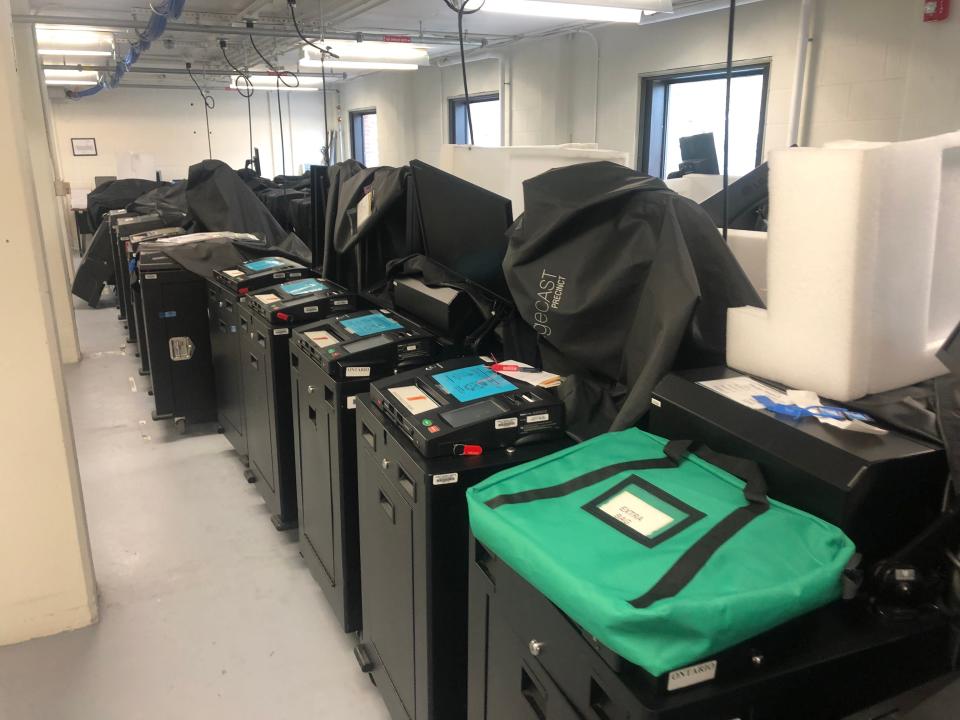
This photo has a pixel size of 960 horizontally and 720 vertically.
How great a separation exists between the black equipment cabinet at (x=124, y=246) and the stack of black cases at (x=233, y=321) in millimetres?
1905

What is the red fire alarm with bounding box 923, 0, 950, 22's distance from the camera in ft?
12.3

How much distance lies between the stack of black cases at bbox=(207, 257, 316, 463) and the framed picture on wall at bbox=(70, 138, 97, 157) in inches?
387

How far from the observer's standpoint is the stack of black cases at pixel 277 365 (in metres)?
2.59

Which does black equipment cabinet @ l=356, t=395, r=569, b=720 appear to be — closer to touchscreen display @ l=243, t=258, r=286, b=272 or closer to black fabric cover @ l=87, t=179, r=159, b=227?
touchscreen display @ l=243, t=258, r=286, b=272

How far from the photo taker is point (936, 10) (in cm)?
375

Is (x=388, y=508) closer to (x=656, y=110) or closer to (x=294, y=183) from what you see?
(x=294, y=183)

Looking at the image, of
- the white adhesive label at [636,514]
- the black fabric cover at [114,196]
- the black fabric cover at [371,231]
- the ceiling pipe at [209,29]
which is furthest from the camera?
the black fabric cover at [114,196]

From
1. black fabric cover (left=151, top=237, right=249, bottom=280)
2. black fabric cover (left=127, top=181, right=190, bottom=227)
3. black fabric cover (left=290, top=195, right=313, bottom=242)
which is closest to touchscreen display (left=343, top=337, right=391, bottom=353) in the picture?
black fabric cover (left=151, top=237, right=249, bottom=280)

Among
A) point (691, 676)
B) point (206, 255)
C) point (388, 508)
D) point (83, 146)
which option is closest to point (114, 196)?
point (83, 146)

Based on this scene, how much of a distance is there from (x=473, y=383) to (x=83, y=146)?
12.4 metres

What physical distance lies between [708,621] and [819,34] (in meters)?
4.90

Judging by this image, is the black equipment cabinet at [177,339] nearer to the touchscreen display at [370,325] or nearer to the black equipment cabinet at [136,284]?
the black equipment cabinet at [136,284]

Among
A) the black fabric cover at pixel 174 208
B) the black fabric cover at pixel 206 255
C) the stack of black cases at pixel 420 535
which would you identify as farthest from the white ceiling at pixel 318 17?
the stack of black cases at pixel 420 535

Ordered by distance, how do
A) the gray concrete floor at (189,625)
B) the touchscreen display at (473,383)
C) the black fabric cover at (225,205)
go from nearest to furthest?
the touchscreen display at (473,383) < the gray concrete floor at (189,625) < the black fabric cover at (225,205)
